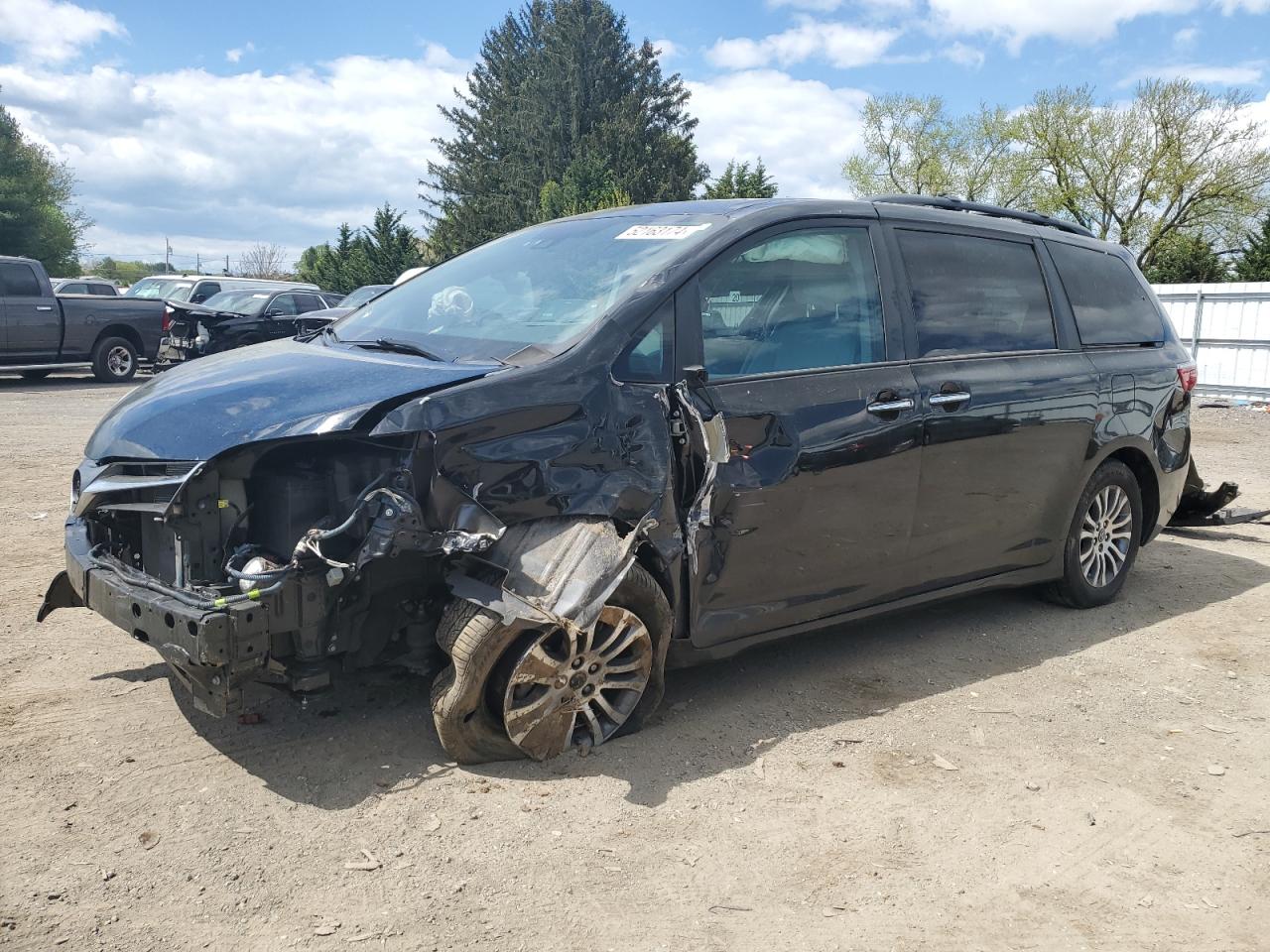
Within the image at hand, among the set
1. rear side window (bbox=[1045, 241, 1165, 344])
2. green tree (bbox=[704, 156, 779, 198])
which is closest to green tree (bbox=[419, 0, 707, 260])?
green tree (bbox=[704, 156, 779, 198])

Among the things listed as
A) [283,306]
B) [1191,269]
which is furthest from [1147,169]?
[283,306]

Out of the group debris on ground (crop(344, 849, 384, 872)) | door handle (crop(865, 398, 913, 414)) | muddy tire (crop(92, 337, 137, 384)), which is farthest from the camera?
muddy tire (crop(92, 337, 137, 384))

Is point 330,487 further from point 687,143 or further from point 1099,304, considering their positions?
point 687,143

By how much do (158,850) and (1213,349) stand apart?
1992 centimetres

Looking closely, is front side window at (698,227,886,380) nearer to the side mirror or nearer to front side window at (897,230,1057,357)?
the side mirror

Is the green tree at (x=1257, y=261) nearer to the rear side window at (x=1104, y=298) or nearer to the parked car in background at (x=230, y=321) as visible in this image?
the parked car in background at (x=230, y=321)

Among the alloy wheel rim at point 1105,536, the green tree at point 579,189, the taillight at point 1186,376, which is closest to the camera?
the alloy wheel rim at point 1105,536

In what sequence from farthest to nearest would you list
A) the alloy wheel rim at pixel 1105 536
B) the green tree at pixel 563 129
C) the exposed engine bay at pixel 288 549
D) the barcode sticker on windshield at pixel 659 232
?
1. the green tree at pixel 563 129
2. the alloy wheel rim at pixel 1105 536
3. the barcode sticker on windshield at pixel 659 232
4. the exposed engine bay at pixel 288 549

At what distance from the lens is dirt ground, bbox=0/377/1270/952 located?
2.89 metres

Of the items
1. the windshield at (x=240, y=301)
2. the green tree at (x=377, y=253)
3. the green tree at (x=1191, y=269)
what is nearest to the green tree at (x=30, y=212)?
the green tree at (x=377, y=253)

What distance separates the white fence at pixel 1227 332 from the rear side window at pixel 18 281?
1764 centimetres

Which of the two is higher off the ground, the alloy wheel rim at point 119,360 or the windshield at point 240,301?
the windshield at point 240,301

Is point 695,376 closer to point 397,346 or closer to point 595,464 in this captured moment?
point 595,464

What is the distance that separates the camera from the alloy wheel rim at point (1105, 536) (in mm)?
5562
